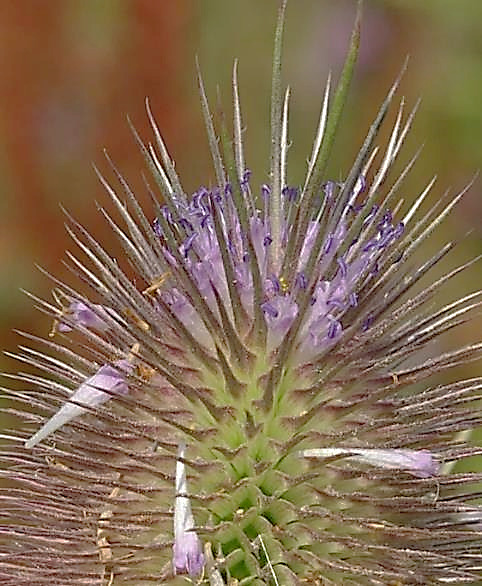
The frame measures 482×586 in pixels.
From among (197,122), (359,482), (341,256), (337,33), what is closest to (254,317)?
(341,256)

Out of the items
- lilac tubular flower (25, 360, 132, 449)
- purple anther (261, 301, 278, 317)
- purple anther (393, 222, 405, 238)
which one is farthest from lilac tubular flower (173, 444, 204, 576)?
purple anther (393, 222, 405, 238)

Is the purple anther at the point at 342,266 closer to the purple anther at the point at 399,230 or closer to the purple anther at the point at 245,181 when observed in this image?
the purple anther at the point at 399,230

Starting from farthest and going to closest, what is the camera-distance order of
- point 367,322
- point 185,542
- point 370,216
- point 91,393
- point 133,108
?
1. point 133,108
2. point 370,216
3. point 367,322
4. point 91,393
5. point 185,542

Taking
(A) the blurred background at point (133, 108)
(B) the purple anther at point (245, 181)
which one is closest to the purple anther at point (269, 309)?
(B) the purple anther at point (245, 181)

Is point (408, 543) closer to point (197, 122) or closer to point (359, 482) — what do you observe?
point (359, 482)

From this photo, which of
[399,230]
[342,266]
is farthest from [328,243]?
[399,230]

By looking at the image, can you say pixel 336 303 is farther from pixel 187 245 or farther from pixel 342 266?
pixel 187 245
